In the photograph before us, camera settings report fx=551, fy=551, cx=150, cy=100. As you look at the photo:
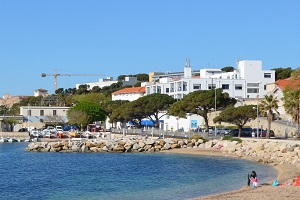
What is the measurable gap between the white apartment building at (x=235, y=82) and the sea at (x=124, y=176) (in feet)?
151

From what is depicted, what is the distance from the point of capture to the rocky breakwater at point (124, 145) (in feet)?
251

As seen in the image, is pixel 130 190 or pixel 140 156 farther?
pixel 140 156

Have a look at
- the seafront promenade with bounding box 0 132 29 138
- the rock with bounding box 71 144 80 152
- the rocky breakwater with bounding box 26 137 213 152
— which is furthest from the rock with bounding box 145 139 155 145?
the seafront promenade with bounding box 0 132 29 138

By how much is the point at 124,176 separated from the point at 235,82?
7309cm

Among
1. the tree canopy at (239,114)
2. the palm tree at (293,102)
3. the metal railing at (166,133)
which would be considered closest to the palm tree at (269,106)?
the tree canopy at (239,114)

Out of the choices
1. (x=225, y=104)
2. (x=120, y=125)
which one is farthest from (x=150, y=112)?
(x=120, y=125)

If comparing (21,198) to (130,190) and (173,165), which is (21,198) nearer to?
(130,190)

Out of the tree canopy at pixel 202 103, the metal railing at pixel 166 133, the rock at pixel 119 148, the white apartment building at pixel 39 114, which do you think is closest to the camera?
the rock at pixel 119 148

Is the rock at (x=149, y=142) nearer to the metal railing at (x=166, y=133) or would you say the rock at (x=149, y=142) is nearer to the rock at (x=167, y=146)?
the rock at (x=167, y=146)

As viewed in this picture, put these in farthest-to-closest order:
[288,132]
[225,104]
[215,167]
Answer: [225,104] < [288,132] < [215,167]

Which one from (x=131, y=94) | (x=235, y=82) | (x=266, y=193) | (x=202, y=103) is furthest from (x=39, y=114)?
(x=266, y=193)

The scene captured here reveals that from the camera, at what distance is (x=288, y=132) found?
77438mm

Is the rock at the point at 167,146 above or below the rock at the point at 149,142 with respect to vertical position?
below

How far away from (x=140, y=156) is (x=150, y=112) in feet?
107
